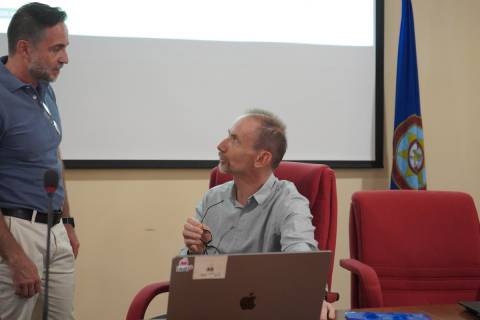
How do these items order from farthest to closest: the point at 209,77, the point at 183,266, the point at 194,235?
the point at 209,77
the point at 194,235
the point at 183,266

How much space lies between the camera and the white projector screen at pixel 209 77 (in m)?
3.04

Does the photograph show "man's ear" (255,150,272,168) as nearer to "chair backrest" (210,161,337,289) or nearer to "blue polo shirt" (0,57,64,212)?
"chair backrest" (210,161,337,289)

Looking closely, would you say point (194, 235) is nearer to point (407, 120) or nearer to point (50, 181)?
point (50, 181)

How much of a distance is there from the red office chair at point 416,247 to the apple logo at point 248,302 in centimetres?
118

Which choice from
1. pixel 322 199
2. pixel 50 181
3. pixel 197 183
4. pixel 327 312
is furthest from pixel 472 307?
pixel 197 183

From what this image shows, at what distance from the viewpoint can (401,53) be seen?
3.21 metres

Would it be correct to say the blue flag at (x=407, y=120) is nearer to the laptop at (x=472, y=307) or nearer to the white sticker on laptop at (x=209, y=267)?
the laptop at (x=472, y=307)

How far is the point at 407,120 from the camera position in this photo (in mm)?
3182

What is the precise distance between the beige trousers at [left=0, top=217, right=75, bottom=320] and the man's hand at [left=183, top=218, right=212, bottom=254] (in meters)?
0.58

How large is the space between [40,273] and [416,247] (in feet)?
5.03

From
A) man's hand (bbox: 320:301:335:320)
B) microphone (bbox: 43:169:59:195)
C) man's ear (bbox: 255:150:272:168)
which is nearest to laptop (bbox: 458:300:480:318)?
man's hand (bbox: 320:301:335:320)

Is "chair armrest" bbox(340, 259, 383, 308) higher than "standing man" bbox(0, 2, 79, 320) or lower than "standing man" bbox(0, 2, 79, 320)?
lower

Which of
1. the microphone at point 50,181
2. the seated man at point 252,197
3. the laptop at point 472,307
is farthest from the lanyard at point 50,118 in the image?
the laptop at point 472,307

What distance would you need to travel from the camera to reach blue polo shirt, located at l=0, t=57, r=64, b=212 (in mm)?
2037
